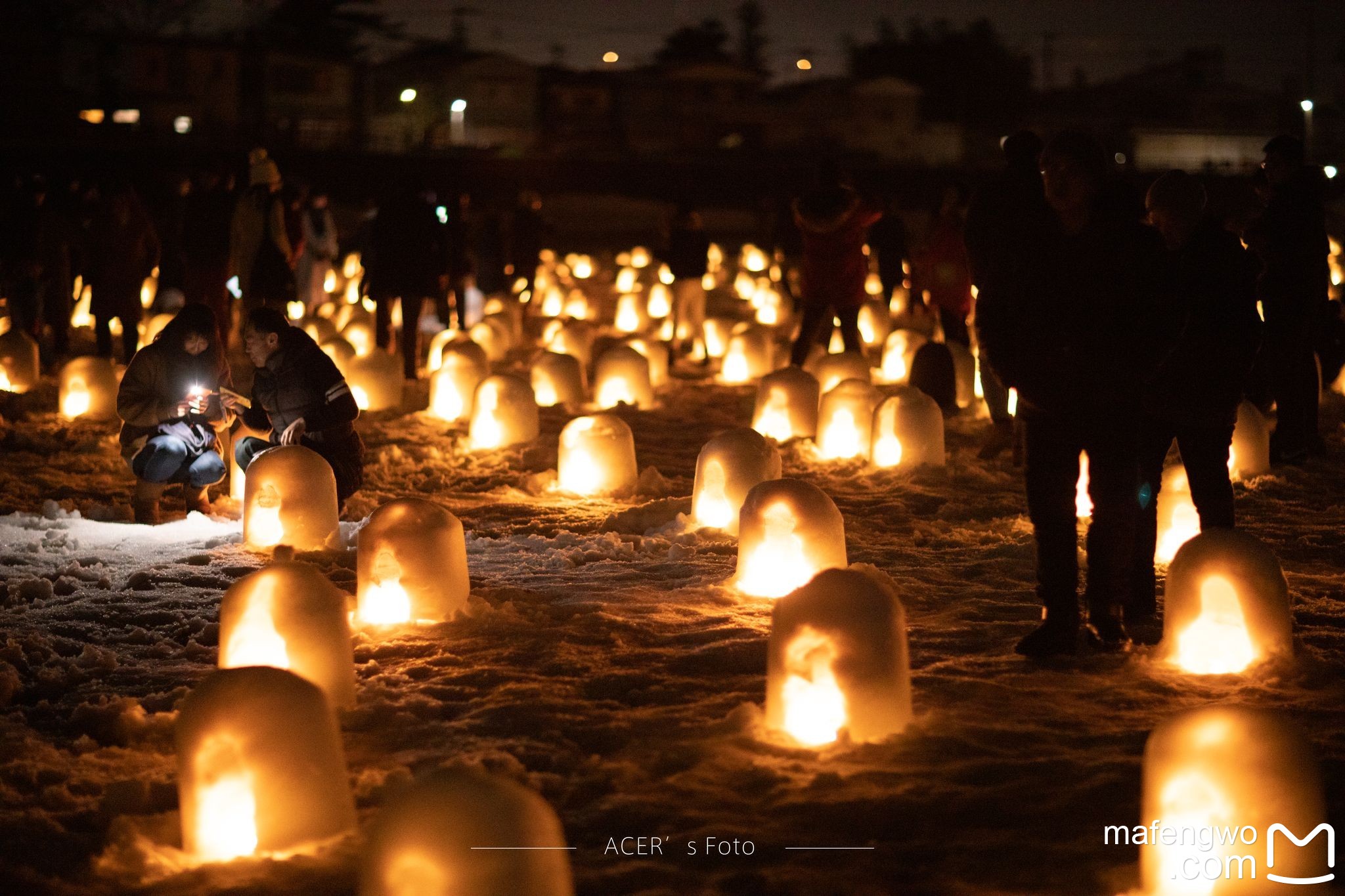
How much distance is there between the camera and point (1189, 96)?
7862cm

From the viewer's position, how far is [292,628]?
220 inches

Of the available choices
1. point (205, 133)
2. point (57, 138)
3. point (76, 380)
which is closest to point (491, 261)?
point (76, 380)

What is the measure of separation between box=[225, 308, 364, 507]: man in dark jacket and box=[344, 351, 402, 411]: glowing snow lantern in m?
4.23

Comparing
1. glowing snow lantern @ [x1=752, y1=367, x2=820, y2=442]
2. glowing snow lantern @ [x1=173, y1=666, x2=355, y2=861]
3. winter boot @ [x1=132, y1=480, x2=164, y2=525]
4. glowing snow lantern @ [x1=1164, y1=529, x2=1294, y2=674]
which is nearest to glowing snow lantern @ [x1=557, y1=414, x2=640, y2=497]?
glowing snow lantern @ [x1=752, y1=367, x2=820, y2=442]

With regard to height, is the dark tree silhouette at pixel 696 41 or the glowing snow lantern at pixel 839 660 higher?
the dark tree silhouette at pixel 696 41

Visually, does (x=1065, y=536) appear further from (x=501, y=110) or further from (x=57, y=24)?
(x=501, y=110)

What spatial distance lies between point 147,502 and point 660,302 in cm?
1372

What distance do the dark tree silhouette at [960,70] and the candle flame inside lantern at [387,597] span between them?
77.5 meters

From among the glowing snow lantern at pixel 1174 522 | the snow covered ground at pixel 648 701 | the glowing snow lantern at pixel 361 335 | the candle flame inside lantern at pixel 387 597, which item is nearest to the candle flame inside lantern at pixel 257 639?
the snow covered ground at pixel 648 701

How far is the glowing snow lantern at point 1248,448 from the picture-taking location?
987cm

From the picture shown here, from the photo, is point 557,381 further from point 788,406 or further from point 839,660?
point 839,660

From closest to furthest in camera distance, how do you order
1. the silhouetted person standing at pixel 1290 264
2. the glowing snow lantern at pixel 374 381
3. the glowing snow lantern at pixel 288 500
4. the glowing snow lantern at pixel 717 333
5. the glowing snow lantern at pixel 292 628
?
the glowing snow lantern at pixel 292 628 → the glowing snow lantern at pixel 288 500 → the silhouetted person standing at pixel 1290 264 → the glowing snow lantern at pixel 374 381 → the glowing snow lantern at pixel 717 333

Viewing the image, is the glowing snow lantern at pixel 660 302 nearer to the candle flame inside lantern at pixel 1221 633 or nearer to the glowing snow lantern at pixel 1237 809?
the candle flame inside lantern at pixel 1221 633

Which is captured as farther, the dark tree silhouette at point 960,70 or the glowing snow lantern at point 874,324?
the dark tree silhouette at point 960,70
